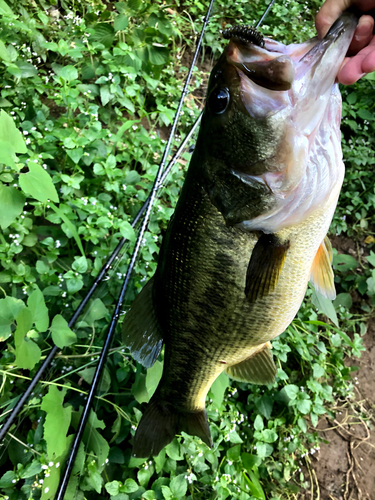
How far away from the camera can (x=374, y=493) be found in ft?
7.98

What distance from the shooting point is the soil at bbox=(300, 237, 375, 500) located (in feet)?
7.92

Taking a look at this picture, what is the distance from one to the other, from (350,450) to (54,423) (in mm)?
2353

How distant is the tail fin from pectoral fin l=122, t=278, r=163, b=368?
0.26 meters

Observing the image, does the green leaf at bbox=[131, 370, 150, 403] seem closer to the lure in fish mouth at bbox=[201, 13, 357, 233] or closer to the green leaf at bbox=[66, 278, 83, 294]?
the green leaf at bbox=[66, 278, 83, 294]

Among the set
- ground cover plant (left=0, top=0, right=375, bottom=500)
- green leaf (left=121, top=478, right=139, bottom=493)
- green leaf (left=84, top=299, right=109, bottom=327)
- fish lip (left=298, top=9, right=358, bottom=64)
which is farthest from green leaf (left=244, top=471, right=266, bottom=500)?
fish lip (left=298, top=9, right=358, bottom=64)

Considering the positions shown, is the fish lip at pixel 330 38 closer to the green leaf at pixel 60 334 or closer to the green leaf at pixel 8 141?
the green leaf at pixel 8 141

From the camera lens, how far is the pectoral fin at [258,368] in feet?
4.63

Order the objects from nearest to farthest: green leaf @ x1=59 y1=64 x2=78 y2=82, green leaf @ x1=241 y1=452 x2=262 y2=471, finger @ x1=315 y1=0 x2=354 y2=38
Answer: finger @ x1=315 y1=0 x2=354 y2=38 → green leaf @ x1=241 y1=452 x2=262 y2=471 → green leaf @ x1=59 y1=64 x2=78 y2=82

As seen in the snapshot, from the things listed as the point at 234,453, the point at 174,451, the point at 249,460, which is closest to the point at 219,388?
the point at 174,451

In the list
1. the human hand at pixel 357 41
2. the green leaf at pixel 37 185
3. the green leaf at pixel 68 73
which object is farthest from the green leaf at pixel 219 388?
the green leaf at pixel 68 73

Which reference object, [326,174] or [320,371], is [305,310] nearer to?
[320,371]

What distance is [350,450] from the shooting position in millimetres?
2592

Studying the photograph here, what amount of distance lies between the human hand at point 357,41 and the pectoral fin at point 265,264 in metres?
0.51

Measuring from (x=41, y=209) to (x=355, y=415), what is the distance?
281cm
